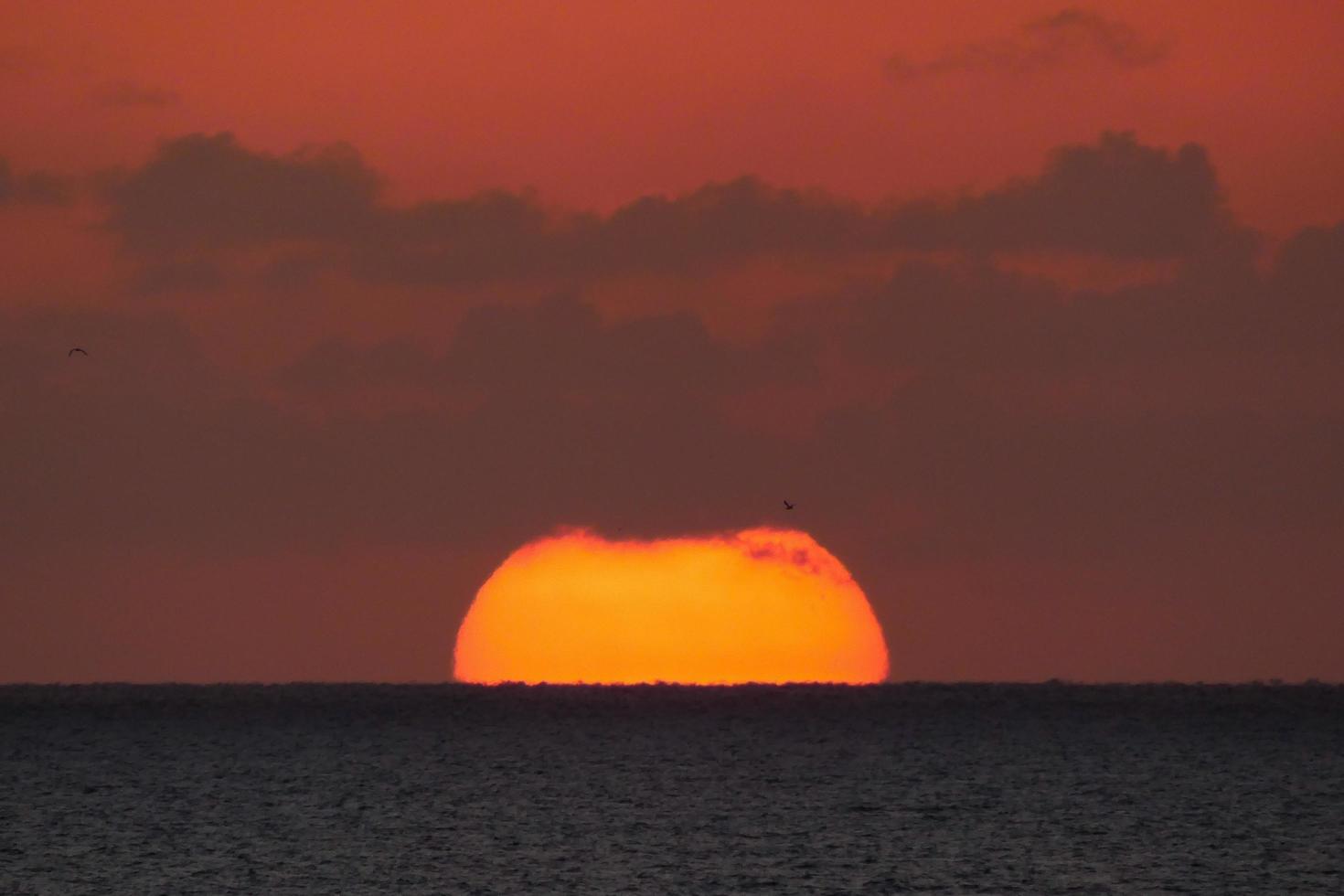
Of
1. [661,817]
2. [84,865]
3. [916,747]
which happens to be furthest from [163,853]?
[916,747]

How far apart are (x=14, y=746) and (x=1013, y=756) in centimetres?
6850

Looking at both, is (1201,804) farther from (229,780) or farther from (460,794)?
(229,780)

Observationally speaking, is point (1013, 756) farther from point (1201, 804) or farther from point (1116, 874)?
point (1116, 874)

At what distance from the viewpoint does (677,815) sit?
81.1 m

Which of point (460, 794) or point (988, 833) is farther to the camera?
point (460, 794)

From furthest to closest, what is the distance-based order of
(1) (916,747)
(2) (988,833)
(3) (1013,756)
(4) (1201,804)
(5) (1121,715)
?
(5) (1121,715) < (1) (916,747) < (3) (1013,756) < (4) (1201,804) < (2) (988,833)

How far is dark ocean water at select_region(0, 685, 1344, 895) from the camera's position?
60.4 m

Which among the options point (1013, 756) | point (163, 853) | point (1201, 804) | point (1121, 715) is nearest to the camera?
point (163, 853)

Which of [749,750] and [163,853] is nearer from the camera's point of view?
[163,853]

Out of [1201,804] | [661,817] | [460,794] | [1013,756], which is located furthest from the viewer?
[1013,756]

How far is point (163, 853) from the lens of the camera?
2640 inches

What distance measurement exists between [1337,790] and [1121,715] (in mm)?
101077

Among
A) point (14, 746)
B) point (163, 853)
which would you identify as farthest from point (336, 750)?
point (163, 853)

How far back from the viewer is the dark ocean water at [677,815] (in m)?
60.4
